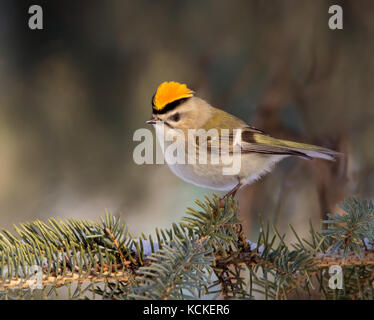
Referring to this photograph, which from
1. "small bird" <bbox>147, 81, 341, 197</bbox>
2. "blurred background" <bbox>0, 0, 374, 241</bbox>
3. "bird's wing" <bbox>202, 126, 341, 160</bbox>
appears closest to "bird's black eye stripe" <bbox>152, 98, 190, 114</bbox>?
"small bird" <bbox>147, 81, 341, 197</bbox>

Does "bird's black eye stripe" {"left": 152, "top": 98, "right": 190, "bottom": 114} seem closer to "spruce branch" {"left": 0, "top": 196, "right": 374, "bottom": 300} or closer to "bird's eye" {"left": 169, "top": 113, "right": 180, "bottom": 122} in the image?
"bird's eye" {"left": 169, "top": 113, "right": 180, "bottom": 122}

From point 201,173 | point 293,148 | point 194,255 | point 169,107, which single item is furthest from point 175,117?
point 194,255

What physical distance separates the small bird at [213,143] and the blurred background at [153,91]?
22 centimetres

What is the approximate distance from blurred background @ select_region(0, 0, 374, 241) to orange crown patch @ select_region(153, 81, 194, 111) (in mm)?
257

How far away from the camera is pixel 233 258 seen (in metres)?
0.59

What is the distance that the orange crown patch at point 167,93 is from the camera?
842 mm

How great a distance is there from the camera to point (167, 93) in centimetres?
84

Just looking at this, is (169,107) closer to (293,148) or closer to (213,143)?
(213,143)

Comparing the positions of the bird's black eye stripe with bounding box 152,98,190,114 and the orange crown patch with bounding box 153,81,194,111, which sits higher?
the orange crown patch with bounding box 153,81,194,111

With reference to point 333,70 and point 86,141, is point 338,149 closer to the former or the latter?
point 333,70

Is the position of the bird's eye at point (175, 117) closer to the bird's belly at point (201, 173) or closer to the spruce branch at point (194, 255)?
the bird's belly at point (201, 173)

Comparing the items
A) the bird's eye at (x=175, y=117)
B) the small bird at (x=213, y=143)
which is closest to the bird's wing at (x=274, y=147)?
the small bird at (x=213, y=143)

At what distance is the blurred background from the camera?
3.66ft
